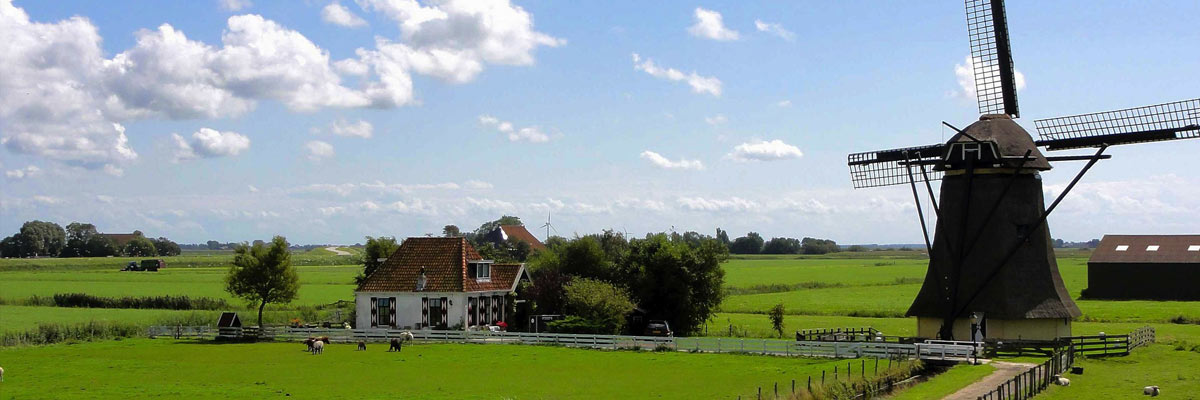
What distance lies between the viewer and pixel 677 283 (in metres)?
51.7

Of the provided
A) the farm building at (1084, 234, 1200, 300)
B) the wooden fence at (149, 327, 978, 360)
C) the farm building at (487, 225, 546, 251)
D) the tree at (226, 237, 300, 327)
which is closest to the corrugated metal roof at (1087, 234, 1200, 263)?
the farm building at (1084, 234, 1200, 300)

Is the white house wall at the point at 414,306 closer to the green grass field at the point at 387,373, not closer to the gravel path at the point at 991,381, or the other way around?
the green grass field at the point at 387,373

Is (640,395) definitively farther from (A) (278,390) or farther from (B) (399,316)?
(B) (399,316)

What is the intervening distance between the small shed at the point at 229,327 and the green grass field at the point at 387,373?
4.77 metres

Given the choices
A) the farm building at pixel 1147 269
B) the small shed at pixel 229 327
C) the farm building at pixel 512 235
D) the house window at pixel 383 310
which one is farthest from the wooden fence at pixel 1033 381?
the farm building at pixel 512 235


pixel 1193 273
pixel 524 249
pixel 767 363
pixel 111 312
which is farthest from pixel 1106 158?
pixel 524 249

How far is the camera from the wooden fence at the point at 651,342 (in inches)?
1404

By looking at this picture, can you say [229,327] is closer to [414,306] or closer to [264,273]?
[264,273]

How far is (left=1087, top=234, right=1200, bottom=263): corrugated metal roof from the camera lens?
73.2 metres

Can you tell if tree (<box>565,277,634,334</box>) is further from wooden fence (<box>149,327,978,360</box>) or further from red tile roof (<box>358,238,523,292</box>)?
red tile roof (<box>358,238,523,292</box>)

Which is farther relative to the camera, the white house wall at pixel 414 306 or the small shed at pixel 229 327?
the small shed at pixel 229 327

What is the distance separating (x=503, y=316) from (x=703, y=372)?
848 inches

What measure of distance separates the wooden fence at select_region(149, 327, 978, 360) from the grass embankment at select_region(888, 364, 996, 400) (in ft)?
6.21

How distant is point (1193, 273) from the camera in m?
71.8
